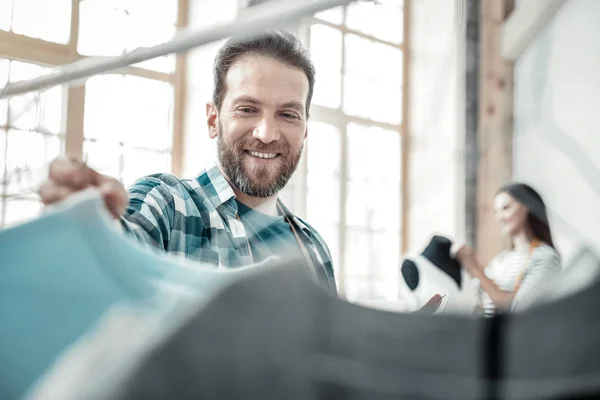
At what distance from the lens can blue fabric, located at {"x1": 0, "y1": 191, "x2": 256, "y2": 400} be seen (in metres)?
0.18

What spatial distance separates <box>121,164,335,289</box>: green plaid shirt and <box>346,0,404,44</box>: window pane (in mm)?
108

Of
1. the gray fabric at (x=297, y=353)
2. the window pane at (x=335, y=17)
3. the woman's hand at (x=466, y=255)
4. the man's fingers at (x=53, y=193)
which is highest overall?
the window pane at (x=335, y=17)

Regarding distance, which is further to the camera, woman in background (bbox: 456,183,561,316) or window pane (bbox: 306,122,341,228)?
window pane (bbox: 306,122,341,228)

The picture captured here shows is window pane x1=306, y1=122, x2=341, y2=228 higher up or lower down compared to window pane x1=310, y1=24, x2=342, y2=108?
lower down

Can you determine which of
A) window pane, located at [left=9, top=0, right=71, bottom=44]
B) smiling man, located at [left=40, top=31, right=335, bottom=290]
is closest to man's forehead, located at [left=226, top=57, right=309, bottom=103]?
smiling man, located at [left=40, top=31, right=335, bottom=290]

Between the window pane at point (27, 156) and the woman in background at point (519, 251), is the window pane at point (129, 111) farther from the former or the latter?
the woman in background at point (519, 251)

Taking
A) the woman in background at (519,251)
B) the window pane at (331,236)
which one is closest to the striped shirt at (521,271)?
the woman in background at (519,251)

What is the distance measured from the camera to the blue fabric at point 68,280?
0.18 metres

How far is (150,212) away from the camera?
232 millimetres

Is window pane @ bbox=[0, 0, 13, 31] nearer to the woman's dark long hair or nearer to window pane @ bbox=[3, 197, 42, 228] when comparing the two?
window pane @ bbox=[3, 197, 42, 228]

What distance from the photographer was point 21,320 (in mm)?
207

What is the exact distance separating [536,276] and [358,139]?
0.46 ft

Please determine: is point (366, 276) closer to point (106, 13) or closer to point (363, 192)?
point (363, 192)

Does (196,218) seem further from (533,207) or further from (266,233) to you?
(533,207)
